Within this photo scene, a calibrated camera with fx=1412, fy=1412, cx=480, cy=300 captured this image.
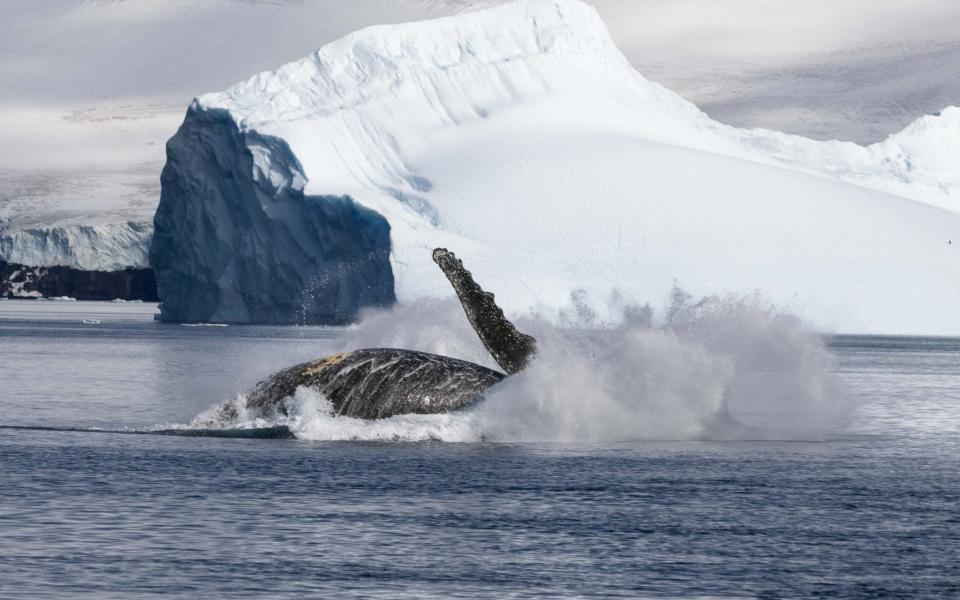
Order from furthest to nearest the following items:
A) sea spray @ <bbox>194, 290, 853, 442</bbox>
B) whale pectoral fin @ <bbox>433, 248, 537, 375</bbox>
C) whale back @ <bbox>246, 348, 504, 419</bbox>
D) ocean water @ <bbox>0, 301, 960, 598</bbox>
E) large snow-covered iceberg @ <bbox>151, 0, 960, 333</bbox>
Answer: large snow-covered iceberg @ <bbox>151, 0, 960, 333</bbox> < whale pectoral fin @ <bbox>433, 248, 537, 375</bbox> < sea spray @ <bbox>194, 290, 853, 442</bbox> < whale back @ <bbox>246, 348, 504, 419</bbox> < ocean water @ <bbox>0, 301, 960, 598</bbox>

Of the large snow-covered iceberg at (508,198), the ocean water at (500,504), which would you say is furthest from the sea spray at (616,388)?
the large snow-covered iceberg at (508,198)

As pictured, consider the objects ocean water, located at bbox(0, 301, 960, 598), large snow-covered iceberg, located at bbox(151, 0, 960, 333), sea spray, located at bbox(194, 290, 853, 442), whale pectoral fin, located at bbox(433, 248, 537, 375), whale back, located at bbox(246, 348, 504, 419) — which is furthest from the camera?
large snow-covered iceberg, located at bbox(151, 0, 960, 333)

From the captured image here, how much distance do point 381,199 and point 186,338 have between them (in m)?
14.7

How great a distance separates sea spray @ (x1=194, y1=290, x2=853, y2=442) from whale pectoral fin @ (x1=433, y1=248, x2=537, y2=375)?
37 centimetres

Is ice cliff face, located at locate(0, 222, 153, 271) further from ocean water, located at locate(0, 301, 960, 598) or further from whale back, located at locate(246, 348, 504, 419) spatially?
whale back, located at locate(246, 348, 504, 419)

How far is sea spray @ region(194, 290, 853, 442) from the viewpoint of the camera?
21547 mm

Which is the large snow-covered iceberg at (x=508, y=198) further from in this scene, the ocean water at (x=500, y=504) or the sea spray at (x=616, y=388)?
Result: the ocean water at (x=500, y=504)

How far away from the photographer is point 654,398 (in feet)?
76.6

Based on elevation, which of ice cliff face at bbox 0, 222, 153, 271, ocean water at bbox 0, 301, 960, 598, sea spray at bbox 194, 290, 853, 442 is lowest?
ocean water at bbox 0, 301, 960, 598

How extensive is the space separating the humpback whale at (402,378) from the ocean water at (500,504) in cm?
32

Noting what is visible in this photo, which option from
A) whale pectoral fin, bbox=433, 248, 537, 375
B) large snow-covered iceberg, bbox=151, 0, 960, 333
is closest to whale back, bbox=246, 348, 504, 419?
whale pectoral fin, bbox=433, 248, 537, 375

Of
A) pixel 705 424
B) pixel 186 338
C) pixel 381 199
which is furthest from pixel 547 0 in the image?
pixel 705 424

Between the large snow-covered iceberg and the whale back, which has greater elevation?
the large snow-covered iceberg

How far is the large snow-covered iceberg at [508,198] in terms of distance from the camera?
7819 cm
